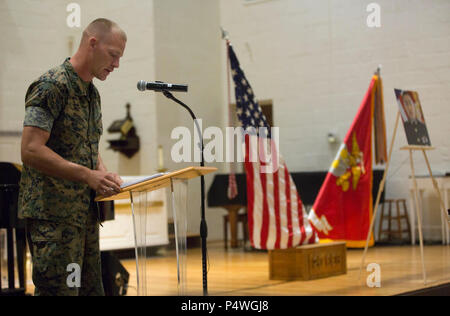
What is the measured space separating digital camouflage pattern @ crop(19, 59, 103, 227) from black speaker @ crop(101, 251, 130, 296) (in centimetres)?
206

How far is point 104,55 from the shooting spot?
2357 mm

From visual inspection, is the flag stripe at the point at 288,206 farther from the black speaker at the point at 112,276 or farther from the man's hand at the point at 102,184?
the man's hand at the point at 102,184

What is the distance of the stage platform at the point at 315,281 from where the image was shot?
461 centimetres

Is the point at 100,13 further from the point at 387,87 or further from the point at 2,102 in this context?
the point at 387,87

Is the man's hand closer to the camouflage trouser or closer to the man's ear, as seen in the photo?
the camouflage trouser

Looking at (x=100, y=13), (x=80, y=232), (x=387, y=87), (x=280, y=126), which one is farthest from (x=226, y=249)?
(x=80, y=232)

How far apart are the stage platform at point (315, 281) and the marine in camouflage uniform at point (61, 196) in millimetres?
1281

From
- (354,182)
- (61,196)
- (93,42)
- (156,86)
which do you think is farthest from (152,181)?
(354,182)

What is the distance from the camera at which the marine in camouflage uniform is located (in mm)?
2252

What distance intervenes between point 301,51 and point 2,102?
13.1 ft

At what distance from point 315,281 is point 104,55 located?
331cm

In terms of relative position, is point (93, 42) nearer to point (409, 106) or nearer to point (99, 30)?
point (99, 30)

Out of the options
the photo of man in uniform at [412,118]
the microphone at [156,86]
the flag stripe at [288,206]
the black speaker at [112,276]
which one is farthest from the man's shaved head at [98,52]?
the flag stripe at [288,206]

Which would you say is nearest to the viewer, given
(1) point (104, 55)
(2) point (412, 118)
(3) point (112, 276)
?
(1) point (104, 55)
